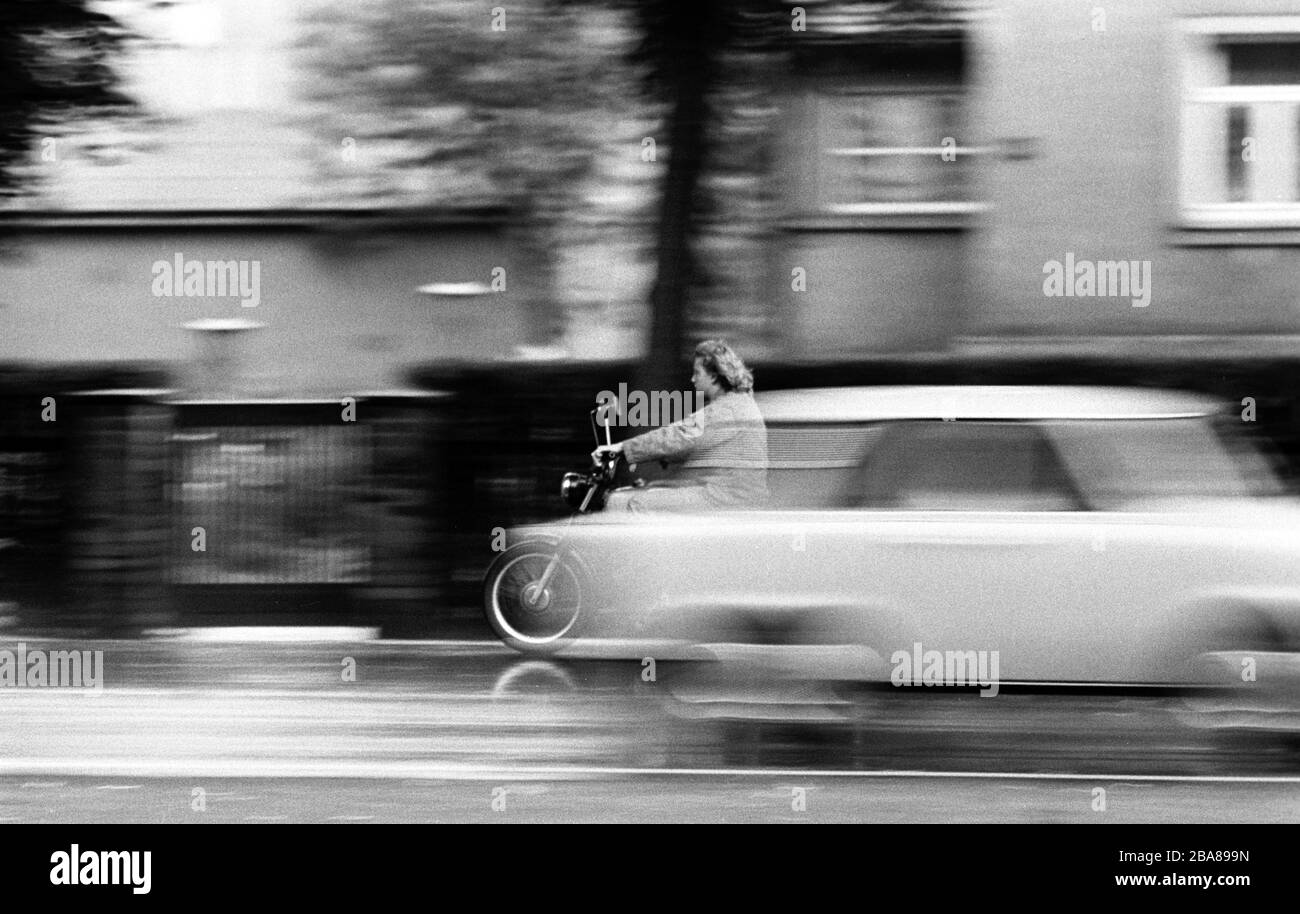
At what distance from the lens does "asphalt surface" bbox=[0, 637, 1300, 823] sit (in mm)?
6344

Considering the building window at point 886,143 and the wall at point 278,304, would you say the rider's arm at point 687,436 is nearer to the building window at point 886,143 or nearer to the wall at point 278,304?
the wall at point 278,304

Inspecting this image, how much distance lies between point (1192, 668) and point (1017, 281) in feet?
20.8

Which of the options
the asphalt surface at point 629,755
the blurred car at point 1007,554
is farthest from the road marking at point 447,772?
the blurred car at point 1007,554

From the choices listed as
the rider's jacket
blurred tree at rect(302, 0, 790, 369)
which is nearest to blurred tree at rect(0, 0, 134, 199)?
blurred tree at rect(302, 0, 790, 369)

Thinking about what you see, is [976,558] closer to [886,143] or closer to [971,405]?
[971,405]

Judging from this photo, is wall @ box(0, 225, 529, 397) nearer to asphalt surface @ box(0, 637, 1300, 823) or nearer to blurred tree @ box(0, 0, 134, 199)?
blurred tree @ box(0, 0, 134, 199)

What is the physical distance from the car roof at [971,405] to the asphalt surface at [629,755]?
3.54ft

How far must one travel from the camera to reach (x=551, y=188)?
11.4 metres

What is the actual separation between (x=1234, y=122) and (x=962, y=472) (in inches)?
276

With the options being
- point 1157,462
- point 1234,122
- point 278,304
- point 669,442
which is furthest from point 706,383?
point 1234,122

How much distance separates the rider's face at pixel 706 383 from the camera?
769cm

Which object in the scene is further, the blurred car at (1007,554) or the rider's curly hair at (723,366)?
the rider's curly hair at (723,366)

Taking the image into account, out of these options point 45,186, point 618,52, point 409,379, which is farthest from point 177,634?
point 618,52

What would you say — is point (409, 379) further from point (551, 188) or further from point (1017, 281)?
point (1017, 281)
